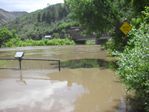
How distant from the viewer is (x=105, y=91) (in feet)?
47.4

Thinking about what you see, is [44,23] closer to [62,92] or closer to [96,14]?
[96,14]

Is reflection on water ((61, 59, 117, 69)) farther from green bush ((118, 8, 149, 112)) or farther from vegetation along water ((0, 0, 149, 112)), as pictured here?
green bush ((118, 8, 149, 112))

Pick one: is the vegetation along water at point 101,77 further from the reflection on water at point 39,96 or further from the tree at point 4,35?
the tree at point 4,35

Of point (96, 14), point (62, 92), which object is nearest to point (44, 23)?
point (96, 14)

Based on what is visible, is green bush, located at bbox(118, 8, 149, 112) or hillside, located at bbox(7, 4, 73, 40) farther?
hillside, located at bbox(7, 4, 73, 40)

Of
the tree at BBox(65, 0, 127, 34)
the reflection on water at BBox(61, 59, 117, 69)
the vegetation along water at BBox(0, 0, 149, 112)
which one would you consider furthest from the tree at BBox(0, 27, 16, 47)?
the reflection on water at BBox(61, 59, 117, 69)

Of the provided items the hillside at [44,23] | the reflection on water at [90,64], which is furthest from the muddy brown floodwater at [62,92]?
the hillside at [44,23]

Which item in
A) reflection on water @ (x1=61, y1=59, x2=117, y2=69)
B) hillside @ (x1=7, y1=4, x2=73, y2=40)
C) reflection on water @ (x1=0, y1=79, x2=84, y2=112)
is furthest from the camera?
hillside @ (x1=7, y1=4, x2=73, y2=40)

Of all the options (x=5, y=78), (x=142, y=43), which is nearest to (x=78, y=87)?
(x=5, y=78)

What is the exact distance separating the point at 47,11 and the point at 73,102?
14884cm

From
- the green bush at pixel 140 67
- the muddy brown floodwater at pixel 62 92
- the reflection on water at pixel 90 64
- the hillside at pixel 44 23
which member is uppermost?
the green bush at pixel 140 67

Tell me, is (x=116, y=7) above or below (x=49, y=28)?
above

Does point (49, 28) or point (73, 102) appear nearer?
point (73, 102)

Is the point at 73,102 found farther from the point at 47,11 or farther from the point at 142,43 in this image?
the point at 47,11
